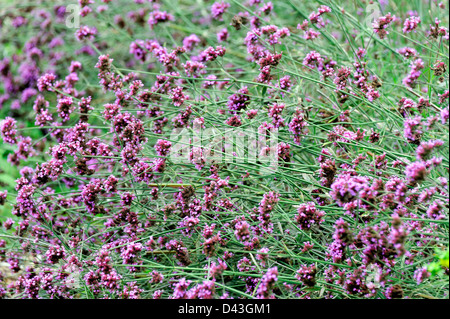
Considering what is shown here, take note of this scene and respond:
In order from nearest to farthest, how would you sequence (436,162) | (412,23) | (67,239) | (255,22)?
(436,162), (412,23), (67,239), (255,22)

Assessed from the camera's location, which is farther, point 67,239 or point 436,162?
point 67,239

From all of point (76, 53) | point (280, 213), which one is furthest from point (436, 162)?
point (76, 53)

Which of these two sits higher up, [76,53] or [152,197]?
[76,53]

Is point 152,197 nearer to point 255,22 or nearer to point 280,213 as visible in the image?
point 280,213

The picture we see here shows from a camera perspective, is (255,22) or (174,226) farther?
(255,22)

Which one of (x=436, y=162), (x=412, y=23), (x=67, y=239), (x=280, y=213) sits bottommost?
(x=67, y=239)
